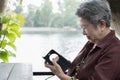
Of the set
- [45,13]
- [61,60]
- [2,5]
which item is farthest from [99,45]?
[2,5]

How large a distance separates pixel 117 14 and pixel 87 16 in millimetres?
→ 1027

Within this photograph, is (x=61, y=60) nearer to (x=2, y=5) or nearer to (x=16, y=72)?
(x=16, y=72)

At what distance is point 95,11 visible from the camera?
1.67 metres

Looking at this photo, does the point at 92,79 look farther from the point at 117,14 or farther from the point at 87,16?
the point at 117,14

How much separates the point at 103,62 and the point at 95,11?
0.29 m

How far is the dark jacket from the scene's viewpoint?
1.61 m

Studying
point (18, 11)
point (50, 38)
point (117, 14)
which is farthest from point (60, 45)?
point (117, 14)

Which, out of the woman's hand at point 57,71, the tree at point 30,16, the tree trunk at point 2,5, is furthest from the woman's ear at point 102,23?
the tree trunk at point 2,5

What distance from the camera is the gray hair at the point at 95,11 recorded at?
5.50ft

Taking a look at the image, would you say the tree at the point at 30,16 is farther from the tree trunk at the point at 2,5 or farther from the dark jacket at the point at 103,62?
the dark jacket at the point at 103,62

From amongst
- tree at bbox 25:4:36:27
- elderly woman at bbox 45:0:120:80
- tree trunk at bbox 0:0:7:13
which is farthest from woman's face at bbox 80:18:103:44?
tree trunk at bbox 0:0:7:13

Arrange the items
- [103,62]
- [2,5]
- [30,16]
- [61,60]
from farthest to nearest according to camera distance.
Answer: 1. [2,5]
2. [30,16]
3. [61,60]
4. [103,62]

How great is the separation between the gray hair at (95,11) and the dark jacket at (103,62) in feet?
0.38

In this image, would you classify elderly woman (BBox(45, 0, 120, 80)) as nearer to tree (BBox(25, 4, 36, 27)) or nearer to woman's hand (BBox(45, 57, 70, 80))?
woman's hand (BBox(45, 57, 70, 80))
